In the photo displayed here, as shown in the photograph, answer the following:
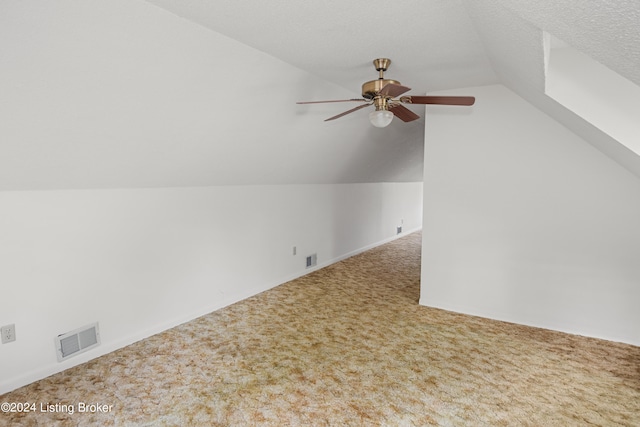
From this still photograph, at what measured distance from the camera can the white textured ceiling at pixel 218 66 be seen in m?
1.65

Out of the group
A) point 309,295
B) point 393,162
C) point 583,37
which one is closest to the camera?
point 583,37

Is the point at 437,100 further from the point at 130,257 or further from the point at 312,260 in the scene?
the point at 312,260

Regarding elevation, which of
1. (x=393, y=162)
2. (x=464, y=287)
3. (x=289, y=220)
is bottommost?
(x=464, y=287)

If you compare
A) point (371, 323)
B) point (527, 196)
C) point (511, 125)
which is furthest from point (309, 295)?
point (511, 125)

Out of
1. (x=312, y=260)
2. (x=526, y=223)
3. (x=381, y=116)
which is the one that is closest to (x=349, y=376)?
(x=381, y=116)

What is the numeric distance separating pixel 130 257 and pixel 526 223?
3675mm

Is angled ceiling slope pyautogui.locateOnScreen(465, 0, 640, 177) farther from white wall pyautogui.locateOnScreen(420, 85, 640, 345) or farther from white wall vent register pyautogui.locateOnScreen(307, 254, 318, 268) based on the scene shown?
white wall vent register pyautogui.locateOnScreen(307, 254, 318, 268)

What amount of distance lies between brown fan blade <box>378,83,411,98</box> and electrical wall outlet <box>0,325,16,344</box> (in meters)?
2.97

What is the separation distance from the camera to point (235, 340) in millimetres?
3176

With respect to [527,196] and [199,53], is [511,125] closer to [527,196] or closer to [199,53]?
[527,196]

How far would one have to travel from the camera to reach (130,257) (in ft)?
10.1

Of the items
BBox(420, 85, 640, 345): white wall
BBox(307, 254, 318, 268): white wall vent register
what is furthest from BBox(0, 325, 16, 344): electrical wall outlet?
BBox(420, 85, 640, 345): white wall

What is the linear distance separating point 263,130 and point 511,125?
7.86 feet

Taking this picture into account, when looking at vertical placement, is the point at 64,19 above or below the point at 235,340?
above
